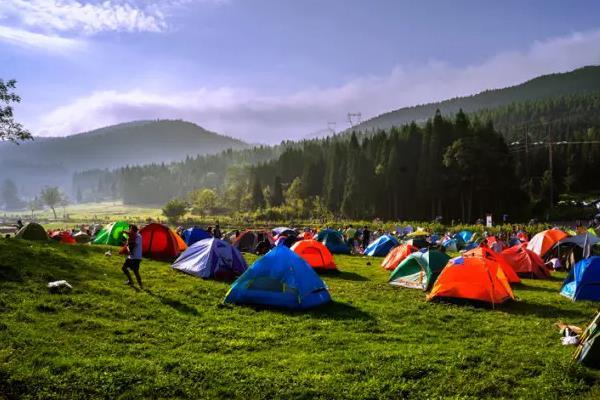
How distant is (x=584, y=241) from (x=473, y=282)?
1025cm

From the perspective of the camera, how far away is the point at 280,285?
12180mm

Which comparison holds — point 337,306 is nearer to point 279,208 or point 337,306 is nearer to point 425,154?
point 425,154

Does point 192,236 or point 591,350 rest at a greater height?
point 192,236

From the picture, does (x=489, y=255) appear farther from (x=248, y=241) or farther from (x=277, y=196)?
(x=277, y=196)

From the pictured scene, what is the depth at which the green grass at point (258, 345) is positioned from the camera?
7.23 metres

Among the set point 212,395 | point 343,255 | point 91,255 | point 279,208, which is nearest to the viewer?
point 212,395

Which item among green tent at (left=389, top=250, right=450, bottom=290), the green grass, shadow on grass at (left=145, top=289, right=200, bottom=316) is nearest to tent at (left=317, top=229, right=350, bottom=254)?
green tent at (left=389, top=250, right=450, bottom=290)

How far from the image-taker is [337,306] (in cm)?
1262

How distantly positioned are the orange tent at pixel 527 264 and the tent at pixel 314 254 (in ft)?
24.6

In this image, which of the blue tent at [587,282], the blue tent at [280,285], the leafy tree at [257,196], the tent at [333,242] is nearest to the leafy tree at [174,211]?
the leafy tree at [257,196]

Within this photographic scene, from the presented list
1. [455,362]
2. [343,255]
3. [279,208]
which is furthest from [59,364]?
[279,208]

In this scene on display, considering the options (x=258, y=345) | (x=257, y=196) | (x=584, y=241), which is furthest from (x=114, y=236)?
(x=257, y=196)

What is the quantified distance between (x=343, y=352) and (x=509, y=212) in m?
63.6

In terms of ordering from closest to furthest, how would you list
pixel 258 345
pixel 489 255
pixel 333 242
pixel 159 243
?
pixel 258 345, pixel 489 255, pixel 159 243, pixel 333 242
